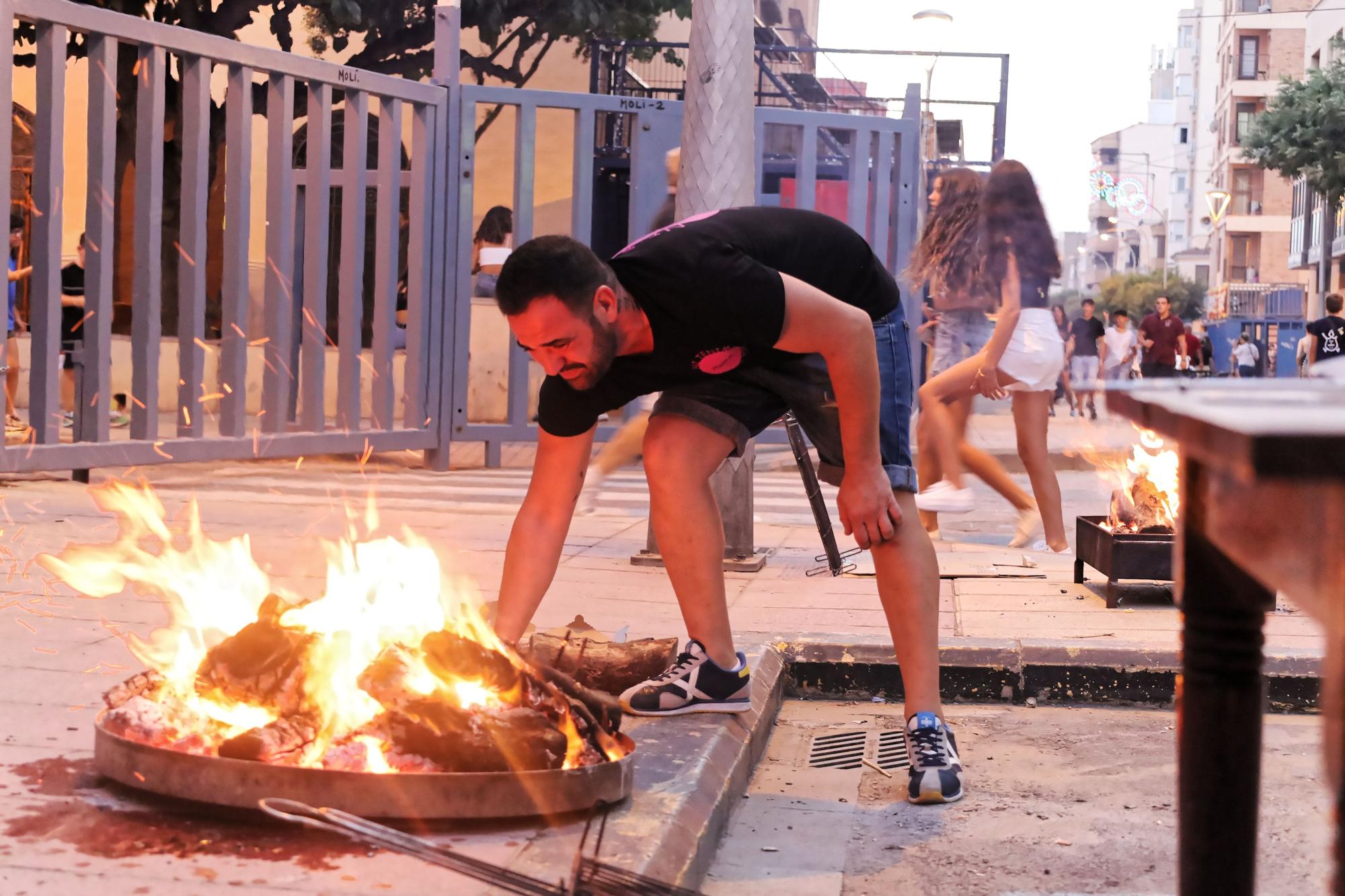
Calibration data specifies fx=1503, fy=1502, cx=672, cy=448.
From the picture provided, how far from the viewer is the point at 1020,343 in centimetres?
757

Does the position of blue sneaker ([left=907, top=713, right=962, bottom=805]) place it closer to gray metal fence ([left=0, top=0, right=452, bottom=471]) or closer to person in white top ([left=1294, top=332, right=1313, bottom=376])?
gray metal fence ([left=0, top=0, right=452, bottom=471])

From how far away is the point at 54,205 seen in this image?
24.9 ft

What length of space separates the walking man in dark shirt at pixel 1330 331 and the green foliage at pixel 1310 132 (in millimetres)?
19282

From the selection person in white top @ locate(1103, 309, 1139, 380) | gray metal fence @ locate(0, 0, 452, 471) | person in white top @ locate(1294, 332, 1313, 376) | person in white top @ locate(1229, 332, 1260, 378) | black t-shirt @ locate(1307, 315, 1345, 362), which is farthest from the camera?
person in white top @ locate(1229, 332, 1260, 378)

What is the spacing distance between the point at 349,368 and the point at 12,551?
3.75 m

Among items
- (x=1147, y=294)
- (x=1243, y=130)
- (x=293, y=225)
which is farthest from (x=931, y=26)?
(x=1147, y=294)

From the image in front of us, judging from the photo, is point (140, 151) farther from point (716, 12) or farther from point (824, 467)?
point (824, 467)

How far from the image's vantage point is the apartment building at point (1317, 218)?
5866 cm

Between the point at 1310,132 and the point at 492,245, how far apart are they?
34.4 meters

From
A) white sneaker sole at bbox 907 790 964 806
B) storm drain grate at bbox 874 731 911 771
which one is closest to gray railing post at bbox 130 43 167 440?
storm drain grate at bbox 874 731 911 771

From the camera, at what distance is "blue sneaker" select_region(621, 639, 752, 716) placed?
3.88 metres

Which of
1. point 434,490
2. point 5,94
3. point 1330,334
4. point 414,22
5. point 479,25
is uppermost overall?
point 414,22

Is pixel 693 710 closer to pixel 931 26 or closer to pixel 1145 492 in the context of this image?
pixel 1145 492

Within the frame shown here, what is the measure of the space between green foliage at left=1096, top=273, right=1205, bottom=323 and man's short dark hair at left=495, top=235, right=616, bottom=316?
82154mm
